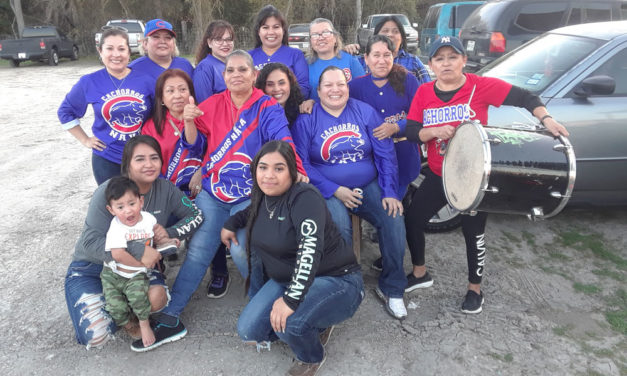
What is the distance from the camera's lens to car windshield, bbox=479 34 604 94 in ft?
13.5

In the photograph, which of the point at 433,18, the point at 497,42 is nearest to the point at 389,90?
the point at 497,42

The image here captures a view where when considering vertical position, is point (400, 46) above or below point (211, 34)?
below

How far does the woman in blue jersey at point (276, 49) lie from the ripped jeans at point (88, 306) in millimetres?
1926

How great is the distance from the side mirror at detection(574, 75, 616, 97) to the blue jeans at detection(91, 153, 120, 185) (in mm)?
3874

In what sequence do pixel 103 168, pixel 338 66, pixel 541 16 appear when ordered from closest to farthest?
pixel 103 168 → pixel 338 66 → pixel 541 16

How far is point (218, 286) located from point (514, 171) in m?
2.19

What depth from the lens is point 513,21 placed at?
26.2 ft

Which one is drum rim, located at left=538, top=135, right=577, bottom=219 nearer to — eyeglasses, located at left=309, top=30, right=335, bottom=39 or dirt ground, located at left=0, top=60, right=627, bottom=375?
dirt ground, located at left=0, top=60, right=627, bottom=375

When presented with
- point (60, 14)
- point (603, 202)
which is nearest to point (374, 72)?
point (603, 202)

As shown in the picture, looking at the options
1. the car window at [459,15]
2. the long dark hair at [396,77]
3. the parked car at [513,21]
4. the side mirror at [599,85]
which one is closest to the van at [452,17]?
the car window at [459,15]

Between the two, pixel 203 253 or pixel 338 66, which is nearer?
pixel 203 253

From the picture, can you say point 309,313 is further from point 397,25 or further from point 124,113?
point 397,25

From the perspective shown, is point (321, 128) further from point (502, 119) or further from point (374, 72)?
point (502, 119)

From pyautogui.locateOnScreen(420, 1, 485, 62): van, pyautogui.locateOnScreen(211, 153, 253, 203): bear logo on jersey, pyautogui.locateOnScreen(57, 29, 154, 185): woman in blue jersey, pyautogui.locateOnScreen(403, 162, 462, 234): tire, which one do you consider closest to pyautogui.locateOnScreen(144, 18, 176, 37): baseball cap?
pyautogui.locateOnScreen(57, 29, 154, 185): woman in blue jersey
